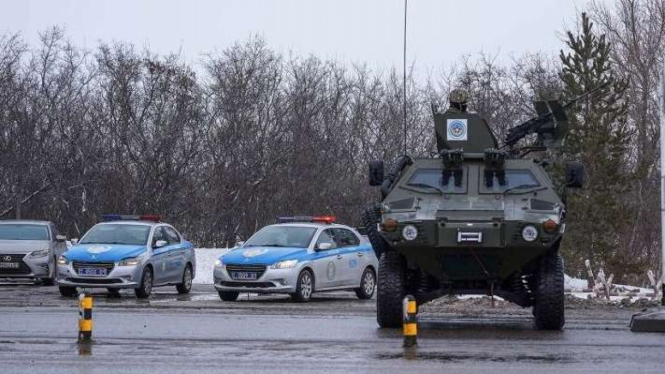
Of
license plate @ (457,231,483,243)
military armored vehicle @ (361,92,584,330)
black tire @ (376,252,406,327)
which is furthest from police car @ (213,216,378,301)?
license plate @ (457,231,483,243)

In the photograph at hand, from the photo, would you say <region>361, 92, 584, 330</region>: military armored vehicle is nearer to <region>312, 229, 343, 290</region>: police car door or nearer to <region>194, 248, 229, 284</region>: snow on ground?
<region>312, 229, 343, 290</region>: police car door

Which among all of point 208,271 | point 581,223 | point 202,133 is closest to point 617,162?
point 581,223

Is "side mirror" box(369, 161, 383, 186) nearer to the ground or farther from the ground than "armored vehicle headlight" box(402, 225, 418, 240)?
farther from the ground

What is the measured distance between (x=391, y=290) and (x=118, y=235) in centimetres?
1115

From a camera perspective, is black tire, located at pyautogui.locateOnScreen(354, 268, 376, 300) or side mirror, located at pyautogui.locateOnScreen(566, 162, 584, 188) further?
black tire, located at pyautogui.locateOnScreen(354, 268, 376, 300)

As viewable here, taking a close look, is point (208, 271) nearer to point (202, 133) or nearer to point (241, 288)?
point (241, 288)

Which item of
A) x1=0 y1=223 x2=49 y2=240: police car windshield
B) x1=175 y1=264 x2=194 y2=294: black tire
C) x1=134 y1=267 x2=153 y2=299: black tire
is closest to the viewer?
x1=134 y1=267 x2=153 y2=299: black tire

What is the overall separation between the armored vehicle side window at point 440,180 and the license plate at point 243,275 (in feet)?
23.2

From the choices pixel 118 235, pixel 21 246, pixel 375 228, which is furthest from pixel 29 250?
pixel 375 228

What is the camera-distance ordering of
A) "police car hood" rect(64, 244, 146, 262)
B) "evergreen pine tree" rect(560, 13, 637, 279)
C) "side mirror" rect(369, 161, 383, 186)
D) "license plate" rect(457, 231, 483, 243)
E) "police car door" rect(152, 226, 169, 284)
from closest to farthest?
"license plate" rect(457, 231, 483, 243), "side mirror" rect(369, 161, 383, 186), "police car hood" rect(64, 244, 146, 262), "police car door" rect(152, 226, 169, 284), "evergreen pine tree" rect(560, 13, 637, 279)

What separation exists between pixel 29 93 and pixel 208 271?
1923 centimetres

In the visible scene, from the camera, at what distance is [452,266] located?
53.0 ft

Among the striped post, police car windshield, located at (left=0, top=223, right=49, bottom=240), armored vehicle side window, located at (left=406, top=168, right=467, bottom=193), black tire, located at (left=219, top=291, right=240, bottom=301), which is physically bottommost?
black tire, located at (left=219, top=291, right=240, bottom=301)

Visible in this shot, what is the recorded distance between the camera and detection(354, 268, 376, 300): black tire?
26.1 metres
